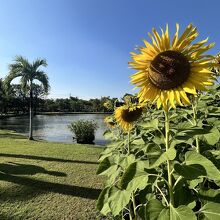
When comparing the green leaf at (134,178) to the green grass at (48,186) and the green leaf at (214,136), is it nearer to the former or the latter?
the green leaf at (214,136)

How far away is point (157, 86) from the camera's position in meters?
1.78

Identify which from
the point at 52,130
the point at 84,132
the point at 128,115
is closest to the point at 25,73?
the point at 84,132

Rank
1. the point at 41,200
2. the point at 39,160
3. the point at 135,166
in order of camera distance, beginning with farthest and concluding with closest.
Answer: the point at 39,160
the point at 41,200
the point at 135,166

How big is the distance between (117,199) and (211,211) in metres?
0.61

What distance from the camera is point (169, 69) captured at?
1.67 m

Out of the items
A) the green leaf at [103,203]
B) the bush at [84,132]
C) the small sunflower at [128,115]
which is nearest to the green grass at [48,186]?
the small sunflower at [128,115]

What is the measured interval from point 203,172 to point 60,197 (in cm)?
445

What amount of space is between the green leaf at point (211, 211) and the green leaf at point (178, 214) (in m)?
0.20

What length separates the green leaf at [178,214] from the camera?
150 cm

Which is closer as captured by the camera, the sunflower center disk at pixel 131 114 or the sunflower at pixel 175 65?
the sunflower at pixel 175 65

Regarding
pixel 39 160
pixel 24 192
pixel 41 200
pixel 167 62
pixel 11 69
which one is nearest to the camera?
pixel 167 62

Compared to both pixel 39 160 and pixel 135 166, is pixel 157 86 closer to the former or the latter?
pixel 135 166

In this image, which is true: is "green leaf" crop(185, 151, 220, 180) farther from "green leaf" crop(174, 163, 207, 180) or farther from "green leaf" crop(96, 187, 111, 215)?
"green leaf" crop(96, 187, 111, 215)

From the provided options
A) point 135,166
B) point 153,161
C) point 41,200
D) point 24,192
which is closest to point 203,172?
point 153,161
